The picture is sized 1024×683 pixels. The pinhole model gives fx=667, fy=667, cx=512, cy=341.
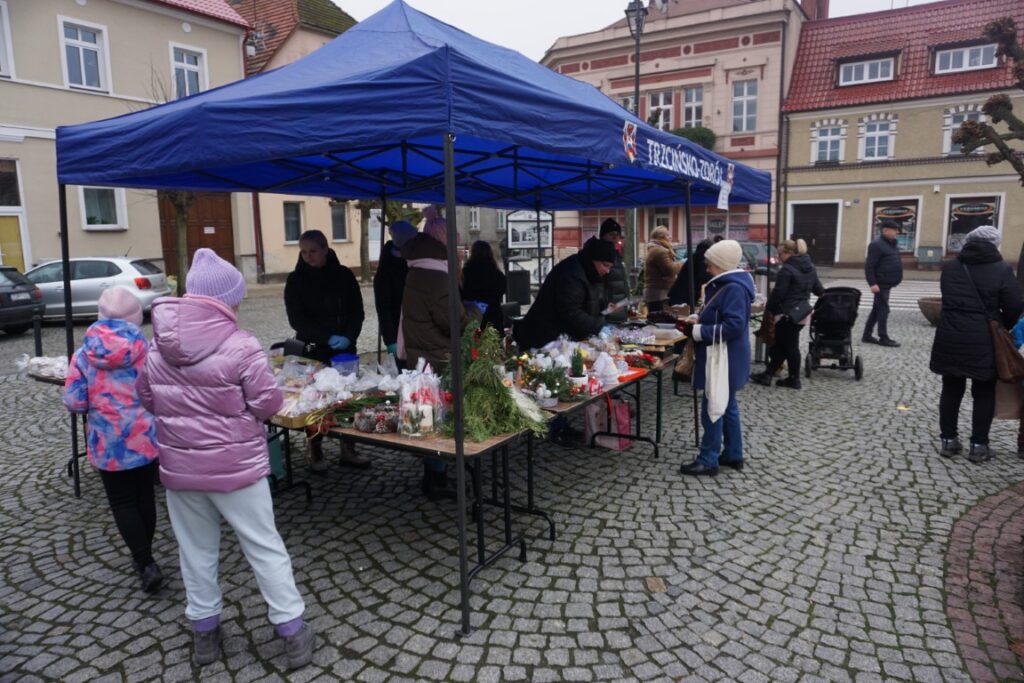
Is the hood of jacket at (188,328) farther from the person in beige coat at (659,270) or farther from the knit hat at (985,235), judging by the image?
the person in beige coat at (659,270)

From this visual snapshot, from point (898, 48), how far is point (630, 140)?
90.4ft

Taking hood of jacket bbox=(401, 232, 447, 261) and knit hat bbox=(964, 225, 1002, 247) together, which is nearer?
hood of jacket bbox=(401, 232, 447, 261)

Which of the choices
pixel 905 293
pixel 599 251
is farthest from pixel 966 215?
pixel 599 251

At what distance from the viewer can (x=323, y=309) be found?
4.98 m

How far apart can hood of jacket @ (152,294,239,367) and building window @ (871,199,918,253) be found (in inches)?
1070

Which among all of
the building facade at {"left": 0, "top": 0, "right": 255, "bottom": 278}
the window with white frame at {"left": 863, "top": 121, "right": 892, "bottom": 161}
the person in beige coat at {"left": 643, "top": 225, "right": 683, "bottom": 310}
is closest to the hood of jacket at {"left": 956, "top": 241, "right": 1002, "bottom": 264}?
the person in beige coat at {"left": 643, "top": 225, "right": 683, "bottom": 310}

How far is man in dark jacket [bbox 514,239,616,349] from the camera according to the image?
17.1 ft

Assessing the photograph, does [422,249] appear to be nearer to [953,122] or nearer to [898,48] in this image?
[953,122]

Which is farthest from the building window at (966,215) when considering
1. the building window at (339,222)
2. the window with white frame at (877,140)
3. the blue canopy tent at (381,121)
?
the blue canopy tent at (381,121)

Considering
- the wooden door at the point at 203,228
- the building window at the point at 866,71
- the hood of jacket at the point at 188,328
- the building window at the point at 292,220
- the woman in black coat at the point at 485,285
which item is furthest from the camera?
the building window at the point at 866,71

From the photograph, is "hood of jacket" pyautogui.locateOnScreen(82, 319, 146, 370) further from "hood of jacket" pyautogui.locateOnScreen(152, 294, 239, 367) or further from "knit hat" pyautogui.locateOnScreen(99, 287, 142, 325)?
"hood of jacket" pyautogui.locateOnScreen(152, 294, 239, 367)

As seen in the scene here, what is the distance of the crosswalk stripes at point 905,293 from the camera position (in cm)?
1588

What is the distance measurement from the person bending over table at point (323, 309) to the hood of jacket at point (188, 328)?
2.31 metres

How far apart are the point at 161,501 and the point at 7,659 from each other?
5.55 feet
